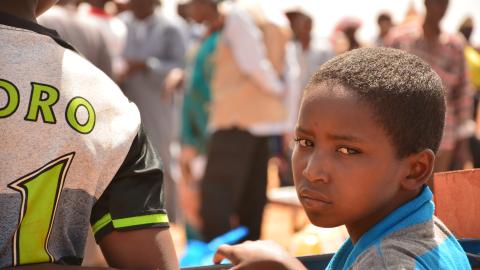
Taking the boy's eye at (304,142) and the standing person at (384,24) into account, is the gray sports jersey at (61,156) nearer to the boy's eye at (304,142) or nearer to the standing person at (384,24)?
the boy's eye at (304,142)

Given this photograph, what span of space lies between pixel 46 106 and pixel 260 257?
Answer: 46 centimetres

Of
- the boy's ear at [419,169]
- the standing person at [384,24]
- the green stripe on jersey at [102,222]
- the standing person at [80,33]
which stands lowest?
the green stripe on jersey at [102,222]

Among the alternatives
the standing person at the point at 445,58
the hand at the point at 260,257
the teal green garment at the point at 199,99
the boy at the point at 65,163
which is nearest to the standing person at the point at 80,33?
Result: the teal green garment at the point at 199,99

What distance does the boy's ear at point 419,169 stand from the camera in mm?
1543

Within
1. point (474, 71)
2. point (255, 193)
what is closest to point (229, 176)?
point (255, 193)

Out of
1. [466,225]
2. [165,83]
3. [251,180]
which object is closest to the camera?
[466,225]

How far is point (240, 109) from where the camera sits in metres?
5.05

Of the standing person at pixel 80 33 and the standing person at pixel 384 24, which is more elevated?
the standing person at pixel 384 24

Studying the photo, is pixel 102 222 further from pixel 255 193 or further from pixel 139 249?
pixel 255 193

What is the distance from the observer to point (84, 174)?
161cm

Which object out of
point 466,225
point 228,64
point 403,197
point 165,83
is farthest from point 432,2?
point 403,197

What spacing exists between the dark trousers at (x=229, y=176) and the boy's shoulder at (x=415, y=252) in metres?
3.66

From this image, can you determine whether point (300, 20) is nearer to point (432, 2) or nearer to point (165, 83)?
point (165, 83)

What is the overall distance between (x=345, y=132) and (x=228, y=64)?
11.7ft
